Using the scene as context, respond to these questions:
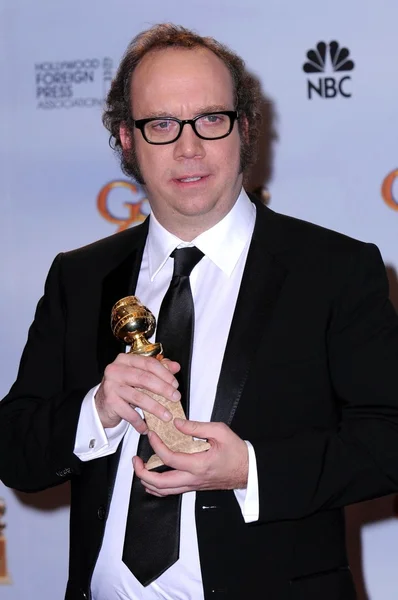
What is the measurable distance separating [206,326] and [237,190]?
0.36m

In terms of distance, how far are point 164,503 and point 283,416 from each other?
0.33 meters

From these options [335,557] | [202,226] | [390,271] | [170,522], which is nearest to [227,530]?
[170,522]

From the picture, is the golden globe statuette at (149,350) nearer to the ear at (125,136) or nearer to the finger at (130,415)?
the finger at (130,415)

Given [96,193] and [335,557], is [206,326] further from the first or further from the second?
[96,193]

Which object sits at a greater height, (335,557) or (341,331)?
(341,331)

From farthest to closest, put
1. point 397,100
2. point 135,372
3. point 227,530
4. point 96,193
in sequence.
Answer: point 96,193
point 397,100
point 227,530
point 135,372

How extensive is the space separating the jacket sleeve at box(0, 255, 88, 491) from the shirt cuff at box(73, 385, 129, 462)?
0.05 feet

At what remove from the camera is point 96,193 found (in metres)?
3.91

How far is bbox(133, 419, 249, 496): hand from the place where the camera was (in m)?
2.03

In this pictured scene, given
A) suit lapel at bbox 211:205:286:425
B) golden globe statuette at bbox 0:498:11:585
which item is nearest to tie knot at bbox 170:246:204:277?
suit lapel at bbox 211:205:286:425

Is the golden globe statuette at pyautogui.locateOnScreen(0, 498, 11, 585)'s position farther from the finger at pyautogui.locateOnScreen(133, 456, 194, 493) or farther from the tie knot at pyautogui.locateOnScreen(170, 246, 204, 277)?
the finger at pyautogui.locateOnScreen(133, 456, 194, 493)

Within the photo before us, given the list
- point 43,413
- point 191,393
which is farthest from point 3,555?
point 191,393

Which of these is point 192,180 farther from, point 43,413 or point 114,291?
point 43,413

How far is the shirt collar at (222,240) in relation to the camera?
2.48 metres
